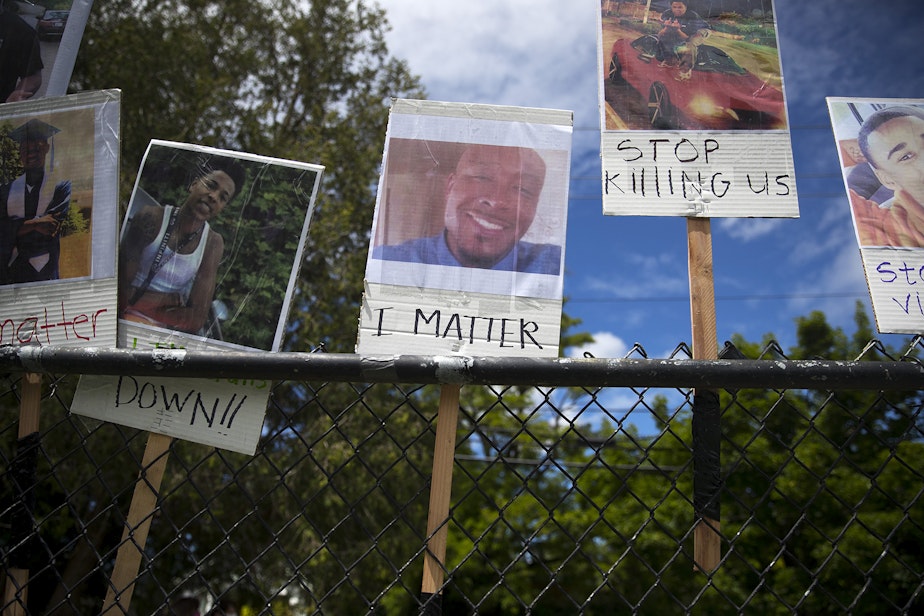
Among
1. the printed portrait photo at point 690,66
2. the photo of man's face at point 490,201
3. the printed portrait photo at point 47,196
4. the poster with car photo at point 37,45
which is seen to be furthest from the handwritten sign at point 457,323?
the poster with car photo at point 37,45

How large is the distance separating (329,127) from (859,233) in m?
9.40

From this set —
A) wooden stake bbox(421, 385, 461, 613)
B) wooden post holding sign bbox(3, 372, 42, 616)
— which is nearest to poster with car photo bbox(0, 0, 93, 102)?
wooden post holding sign bbox(3, 372, 42, 616)

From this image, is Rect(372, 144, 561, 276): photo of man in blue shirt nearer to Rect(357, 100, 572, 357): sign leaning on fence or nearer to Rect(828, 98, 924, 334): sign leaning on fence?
Rect(357, 100, 572, 357): sign leaning on fence

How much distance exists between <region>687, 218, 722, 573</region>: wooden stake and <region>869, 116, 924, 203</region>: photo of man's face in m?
0.51

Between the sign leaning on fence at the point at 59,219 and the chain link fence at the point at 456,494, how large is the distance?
171 mm

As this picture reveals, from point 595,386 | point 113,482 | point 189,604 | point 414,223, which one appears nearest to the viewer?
point 595,386

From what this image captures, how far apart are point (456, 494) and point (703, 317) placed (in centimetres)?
1456

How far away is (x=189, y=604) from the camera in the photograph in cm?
419

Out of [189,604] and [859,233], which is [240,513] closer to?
[189,604]

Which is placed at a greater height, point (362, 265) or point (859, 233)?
point (362, 265)

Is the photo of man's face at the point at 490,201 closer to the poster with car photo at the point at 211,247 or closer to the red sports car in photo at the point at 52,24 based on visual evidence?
the poster with car photo at the point at 211,247

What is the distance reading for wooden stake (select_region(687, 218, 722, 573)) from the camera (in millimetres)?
1506

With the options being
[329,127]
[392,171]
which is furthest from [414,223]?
[329,127]

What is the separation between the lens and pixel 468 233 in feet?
5.69
